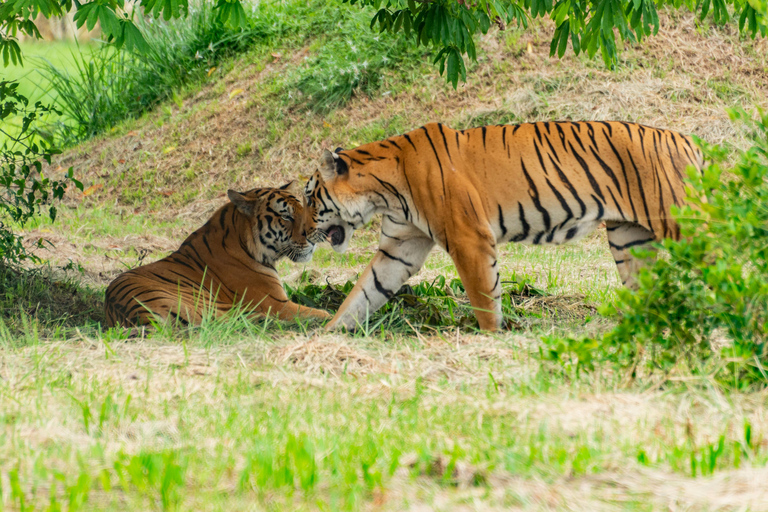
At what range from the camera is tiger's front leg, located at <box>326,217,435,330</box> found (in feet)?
15.2

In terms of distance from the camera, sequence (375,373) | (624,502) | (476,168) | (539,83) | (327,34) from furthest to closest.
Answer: (327,34) < (539,83) < (476,168) < (375,373) < (624,502)

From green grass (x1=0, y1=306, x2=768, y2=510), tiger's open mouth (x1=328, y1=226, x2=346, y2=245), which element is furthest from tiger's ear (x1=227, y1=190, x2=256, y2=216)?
green grass (x1=0, y1=306, x2=768, y2=510)

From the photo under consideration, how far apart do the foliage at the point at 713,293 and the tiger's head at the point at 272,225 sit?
274cm

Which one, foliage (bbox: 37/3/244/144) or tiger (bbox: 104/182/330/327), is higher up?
foliage (bbox: 37/3/244/144)

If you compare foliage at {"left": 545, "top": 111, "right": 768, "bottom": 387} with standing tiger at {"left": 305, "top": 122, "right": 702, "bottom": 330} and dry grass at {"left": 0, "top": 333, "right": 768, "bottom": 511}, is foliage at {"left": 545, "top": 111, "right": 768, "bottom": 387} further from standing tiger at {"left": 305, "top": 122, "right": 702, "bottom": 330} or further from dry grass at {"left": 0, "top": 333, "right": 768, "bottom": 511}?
standing tiger at {"left": 305, "top": 122, "right": 702, "bottom": 330}

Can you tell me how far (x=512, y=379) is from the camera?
2.97 metres

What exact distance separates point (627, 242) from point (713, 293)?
5.93ft

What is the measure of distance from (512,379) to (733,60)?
8894 millimetres

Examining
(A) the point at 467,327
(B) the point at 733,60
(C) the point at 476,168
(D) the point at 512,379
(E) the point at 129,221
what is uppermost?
(B) the point at 733,60

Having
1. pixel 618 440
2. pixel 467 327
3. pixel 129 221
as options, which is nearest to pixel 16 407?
pixel 618 440

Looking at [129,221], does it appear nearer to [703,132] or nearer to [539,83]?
[539,83]

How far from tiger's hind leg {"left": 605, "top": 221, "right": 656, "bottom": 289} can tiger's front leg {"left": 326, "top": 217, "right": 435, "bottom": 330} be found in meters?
1.10

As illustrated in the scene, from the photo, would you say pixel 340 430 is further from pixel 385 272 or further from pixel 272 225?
pixel 272 225

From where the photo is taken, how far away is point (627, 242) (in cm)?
447
